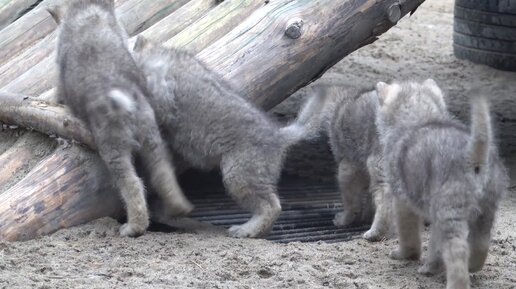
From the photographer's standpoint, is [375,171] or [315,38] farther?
[315,38]

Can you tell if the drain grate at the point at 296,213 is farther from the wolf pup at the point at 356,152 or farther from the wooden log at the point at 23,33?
the wooden log at the point at 23,33

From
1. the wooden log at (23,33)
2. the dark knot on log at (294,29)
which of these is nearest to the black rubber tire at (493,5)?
the dark knot on log at (294,29)

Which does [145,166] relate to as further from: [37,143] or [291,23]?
[291,23]

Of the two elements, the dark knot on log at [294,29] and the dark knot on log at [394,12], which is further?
the dark knot on log at [394,12]

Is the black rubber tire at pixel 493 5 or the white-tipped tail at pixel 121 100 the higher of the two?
the white-tipped tail at pixel 121 100

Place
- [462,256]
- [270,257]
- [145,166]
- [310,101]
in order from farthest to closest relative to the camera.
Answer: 1. [310,101]
2. [145,166]
3. [270,257]
4. [462,256]

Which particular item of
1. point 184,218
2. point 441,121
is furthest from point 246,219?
point 441,121

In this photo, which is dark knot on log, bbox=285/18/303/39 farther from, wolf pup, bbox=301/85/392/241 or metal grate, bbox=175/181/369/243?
metal grate, bbox=175/181/369/243

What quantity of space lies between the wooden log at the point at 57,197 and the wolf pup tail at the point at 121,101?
0.44 m

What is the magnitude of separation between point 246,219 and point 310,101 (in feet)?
3.33

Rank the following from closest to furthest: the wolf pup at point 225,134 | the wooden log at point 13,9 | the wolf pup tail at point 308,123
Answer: the wolf pup at point 225,134, the wolf pup tail at point 308,123, the wooden log at point 13,9

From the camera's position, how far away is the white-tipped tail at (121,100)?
19.9ft

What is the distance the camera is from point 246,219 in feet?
23.3

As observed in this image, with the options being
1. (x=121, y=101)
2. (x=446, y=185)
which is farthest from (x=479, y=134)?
(x=121, y=101)
